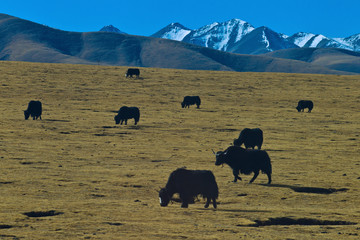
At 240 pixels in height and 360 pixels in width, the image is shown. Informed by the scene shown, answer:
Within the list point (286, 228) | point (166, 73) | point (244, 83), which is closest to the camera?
point (286, 228)

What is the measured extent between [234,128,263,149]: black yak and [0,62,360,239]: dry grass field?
4.70 ft

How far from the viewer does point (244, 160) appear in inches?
828

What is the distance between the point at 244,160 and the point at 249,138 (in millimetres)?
9618

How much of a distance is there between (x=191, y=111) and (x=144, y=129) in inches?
540

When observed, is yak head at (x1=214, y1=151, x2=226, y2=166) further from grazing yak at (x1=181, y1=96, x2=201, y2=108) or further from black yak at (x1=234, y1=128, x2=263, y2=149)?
grazing yak at (x1=181, y1=96, x2=201, y2=108)

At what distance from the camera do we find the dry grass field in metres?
14.5

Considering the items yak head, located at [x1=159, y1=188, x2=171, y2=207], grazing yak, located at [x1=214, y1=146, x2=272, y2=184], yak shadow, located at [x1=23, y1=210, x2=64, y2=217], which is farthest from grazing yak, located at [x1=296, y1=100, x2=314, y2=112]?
yak shadow, located at [x1=23, y1=210, x2=64, y2=217]

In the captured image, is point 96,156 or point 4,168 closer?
point 4,168

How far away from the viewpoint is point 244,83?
258 ft

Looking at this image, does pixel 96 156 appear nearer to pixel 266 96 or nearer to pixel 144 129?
pixel 144 129

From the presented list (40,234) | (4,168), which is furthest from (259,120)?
(40,234)

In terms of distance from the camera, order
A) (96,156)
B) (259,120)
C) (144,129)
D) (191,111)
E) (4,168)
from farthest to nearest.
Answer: (191,111), (259,120), (144,129), (96,156), (4,168)

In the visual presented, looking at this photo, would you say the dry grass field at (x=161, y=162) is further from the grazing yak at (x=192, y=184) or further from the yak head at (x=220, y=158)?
the yak head at (x=220, y=158)

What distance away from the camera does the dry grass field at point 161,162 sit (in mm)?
14469
